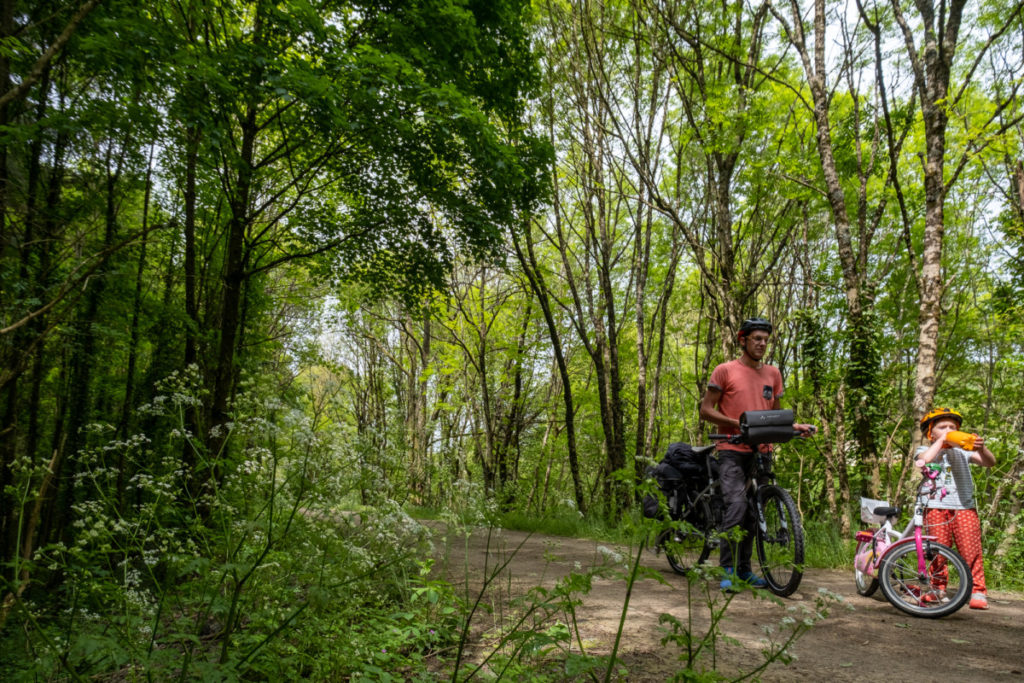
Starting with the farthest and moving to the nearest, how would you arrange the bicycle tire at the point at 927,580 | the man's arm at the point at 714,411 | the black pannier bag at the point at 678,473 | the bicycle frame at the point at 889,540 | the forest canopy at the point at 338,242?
the black pannier bag at the point at 678,473, the man's arm at the point at 714,411, the bicycle frame at the point at 889,540, the bicycle tire at the point at 927,580, the forest canopy at the point at 338,242

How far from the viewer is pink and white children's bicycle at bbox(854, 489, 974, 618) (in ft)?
11.7

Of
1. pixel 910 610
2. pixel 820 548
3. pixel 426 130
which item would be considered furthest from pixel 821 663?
pixel 426 130

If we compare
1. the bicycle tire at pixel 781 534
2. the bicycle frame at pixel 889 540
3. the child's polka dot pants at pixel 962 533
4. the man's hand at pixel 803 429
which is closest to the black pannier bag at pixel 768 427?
the man's hand at pixel 803 429

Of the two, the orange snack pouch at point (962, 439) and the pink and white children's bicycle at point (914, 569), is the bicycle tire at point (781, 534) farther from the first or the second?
the orange snack pouch at point (962, 439)

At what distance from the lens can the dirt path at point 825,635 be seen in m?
2.51

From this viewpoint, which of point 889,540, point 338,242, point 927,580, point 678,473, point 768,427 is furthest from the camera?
point 338,242

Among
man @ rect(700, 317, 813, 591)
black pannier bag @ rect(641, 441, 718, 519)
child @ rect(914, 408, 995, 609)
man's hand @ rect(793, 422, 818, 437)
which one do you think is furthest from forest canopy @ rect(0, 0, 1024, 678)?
child @ rect(914, 408, 995, 609)

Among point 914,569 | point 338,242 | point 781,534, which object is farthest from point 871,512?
point 338,242

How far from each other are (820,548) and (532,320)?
9.33 m

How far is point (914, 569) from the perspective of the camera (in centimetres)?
381

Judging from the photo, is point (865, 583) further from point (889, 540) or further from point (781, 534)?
point (781, 534)

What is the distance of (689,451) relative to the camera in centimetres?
502

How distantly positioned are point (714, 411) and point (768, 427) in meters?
0.55

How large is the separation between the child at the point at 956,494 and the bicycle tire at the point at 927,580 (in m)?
0.26
